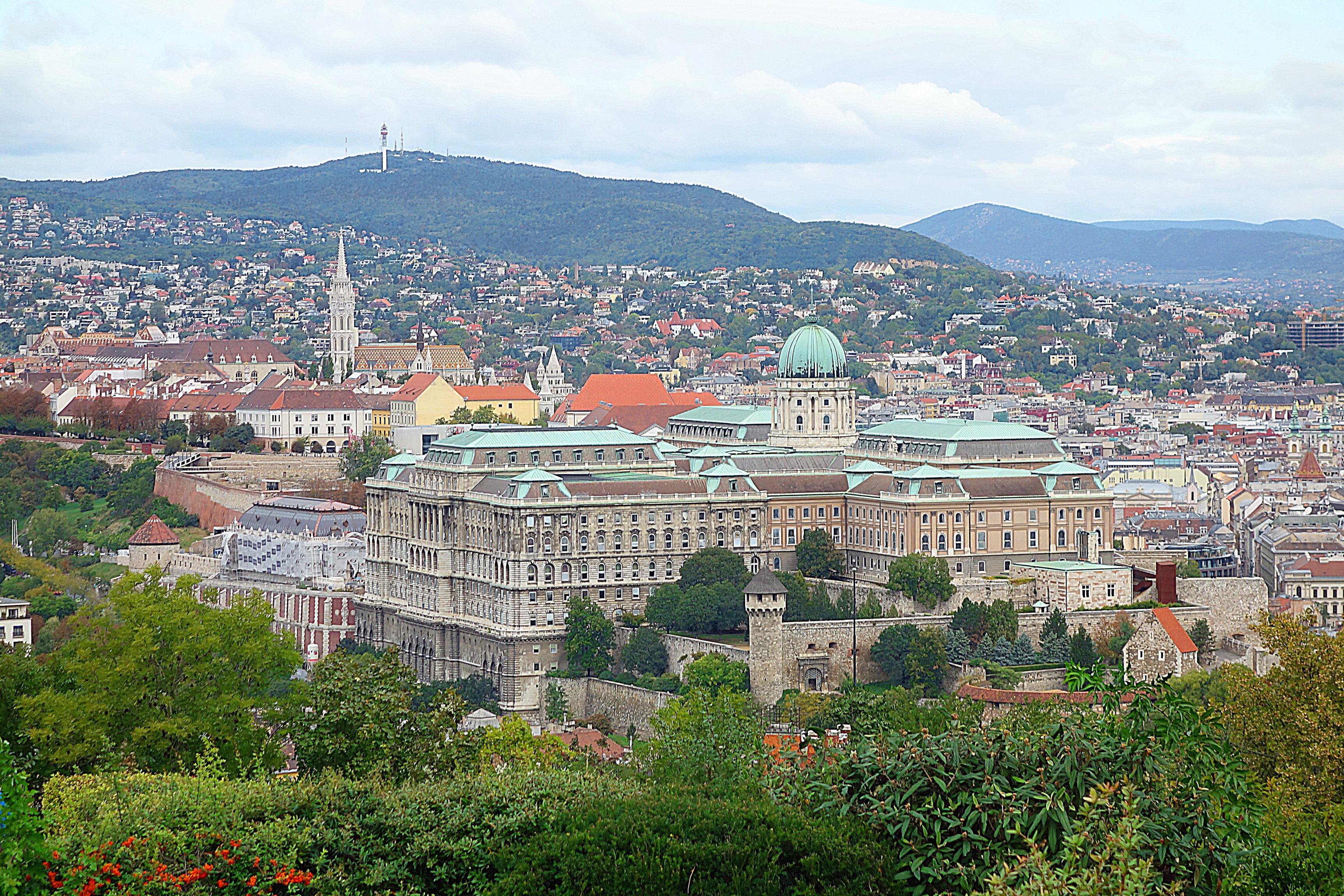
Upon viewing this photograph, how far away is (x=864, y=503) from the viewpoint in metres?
110

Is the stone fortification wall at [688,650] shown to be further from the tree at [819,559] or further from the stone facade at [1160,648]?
the stone facade at [1160,648]

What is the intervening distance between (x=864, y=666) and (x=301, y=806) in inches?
2310

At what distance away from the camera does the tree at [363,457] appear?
155 metres

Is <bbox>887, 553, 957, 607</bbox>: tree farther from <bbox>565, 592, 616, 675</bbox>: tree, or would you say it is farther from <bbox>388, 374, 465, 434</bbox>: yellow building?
<bbox>388, 374, 465, 434</bbox>: yellow building

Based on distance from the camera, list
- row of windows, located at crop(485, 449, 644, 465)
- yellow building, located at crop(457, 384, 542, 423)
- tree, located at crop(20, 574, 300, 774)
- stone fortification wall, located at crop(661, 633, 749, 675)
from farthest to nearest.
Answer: yellow building, located at crop(457, 384, 542, 423) < row of windows, located at crop(485, 449, 644, 465) < stone fortification wall, located at crop(661, 633, 749, 675) < tree, located at crop(20, 574, 300, 774)

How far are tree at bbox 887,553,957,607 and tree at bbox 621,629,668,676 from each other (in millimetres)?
10033

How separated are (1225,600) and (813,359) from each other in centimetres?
3287

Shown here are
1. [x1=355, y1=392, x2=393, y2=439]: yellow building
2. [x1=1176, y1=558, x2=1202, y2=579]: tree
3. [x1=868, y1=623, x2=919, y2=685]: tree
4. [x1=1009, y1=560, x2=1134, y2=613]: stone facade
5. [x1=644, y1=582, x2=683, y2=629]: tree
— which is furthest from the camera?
[x1=355, y1=392, x2=393, y2=439]: yellow building

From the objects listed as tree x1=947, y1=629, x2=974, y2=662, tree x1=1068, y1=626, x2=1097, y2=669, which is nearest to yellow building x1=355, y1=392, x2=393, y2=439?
tree x1=947, y1=629, x2=974, y2=662

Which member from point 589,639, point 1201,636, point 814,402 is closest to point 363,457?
point 814,402

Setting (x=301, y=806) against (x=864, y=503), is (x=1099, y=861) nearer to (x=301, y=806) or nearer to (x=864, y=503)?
(x=301, y=806)

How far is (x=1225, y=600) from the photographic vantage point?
103 metres

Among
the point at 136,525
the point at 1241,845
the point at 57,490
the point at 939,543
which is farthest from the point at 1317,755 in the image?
the point at 57,490

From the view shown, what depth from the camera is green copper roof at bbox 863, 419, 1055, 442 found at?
385 ft
